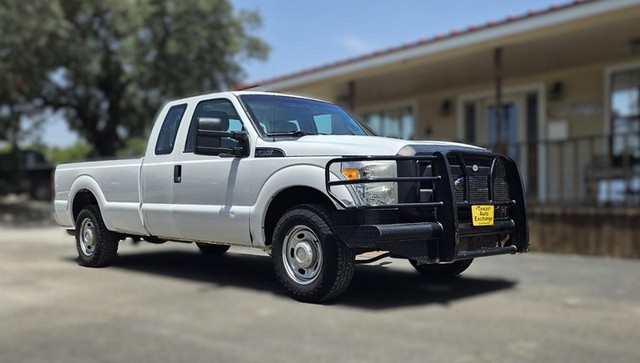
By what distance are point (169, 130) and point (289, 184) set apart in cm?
61

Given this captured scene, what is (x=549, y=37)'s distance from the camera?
22.9 metres

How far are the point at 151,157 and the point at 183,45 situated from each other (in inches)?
170

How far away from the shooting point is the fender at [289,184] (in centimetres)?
169

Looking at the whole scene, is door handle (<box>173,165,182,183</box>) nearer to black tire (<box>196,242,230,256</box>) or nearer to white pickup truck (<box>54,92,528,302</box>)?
white pickup truck (<box>54,92,528,302</box>)

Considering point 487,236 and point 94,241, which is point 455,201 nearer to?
point 487,236

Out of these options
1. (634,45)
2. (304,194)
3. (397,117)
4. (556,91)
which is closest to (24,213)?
(304,194)

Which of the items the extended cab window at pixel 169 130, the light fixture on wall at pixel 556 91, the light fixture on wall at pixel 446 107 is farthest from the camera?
the light fixture on wall at pixel 446 107

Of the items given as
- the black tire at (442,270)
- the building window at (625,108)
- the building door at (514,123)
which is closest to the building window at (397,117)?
the building door at (514,123)

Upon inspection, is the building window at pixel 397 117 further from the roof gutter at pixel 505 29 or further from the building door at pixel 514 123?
the roof gutter at pixel 505 29

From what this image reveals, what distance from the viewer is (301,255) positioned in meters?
1.71

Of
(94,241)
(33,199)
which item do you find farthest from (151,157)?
(33,199)

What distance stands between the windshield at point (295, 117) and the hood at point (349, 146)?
0.35ft

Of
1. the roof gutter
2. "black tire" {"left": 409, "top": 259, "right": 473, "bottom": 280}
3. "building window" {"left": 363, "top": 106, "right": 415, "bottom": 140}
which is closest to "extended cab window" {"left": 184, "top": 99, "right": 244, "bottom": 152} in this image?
"black tire" {"left": 409, "top": 259, "right": 473, "bottom": 280}

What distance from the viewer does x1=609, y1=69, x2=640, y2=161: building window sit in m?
28.1
